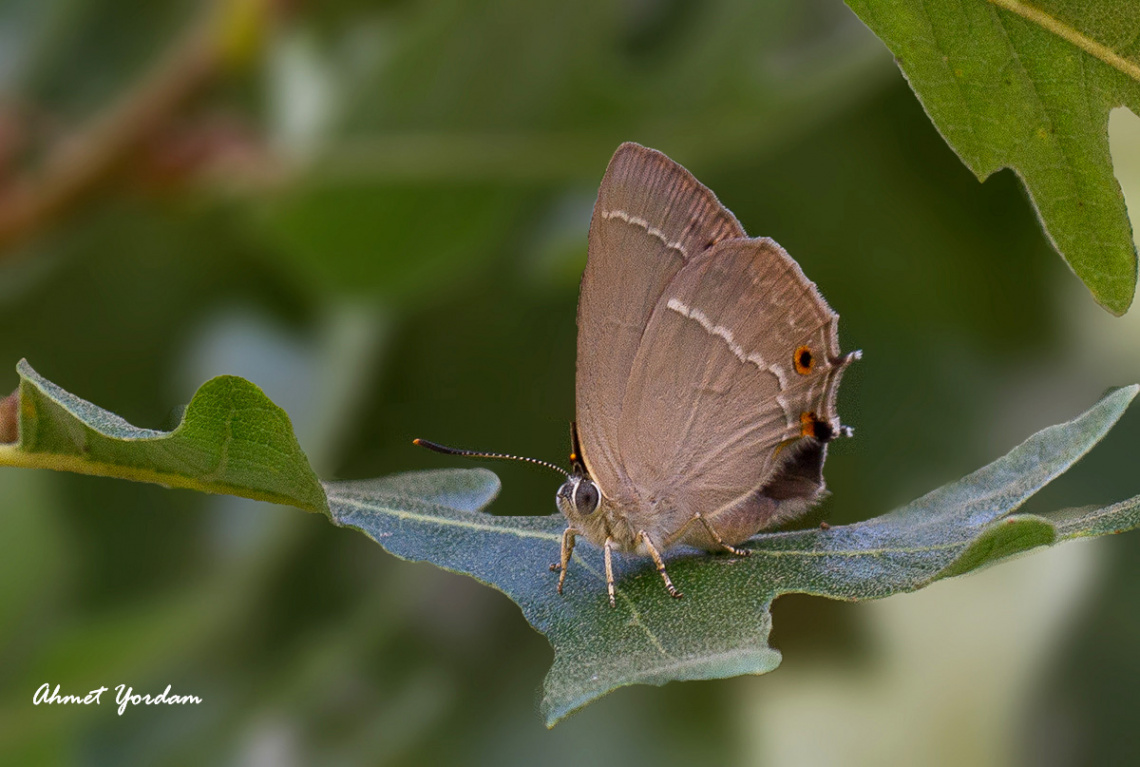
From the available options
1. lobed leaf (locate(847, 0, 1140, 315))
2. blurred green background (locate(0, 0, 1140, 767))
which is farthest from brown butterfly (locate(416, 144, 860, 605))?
blurred green background (locate(0, 0, 1140, 767))

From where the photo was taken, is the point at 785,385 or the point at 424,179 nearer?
the point at 785,385

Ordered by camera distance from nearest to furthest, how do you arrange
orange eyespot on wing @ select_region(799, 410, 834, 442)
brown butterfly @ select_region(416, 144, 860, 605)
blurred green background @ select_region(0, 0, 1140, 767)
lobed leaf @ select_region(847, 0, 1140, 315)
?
1. lobed leaf @ select_region(847, 0, 1140, 315)
2. brown butterfly @ select_region(416, 144, 860, 605)
3. orange eyespot on wing @ select_region(799, 410, 834, 442)
4. blurred green background @ select_region(0, 0, 1140, 767)

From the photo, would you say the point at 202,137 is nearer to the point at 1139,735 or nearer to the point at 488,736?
the point at 488,736

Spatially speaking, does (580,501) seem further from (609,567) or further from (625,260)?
(625,260)

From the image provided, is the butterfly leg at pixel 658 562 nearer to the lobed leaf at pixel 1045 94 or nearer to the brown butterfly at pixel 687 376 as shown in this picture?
the brown butterfly at pixel 687 376

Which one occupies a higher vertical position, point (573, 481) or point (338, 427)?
point (573, 481)

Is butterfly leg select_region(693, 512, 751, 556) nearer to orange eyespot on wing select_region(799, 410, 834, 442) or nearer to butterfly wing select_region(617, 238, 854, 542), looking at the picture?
butterfly wing select_region(617, 238, 854, 542)

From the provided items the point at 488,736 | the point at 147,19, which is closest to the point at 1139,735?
the point at 488,736
